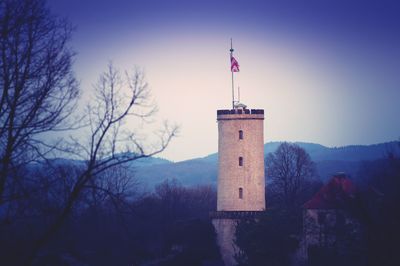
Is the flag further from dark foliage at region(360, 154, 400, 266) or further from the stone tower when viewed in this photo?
dark foliage at region(360, 154, 400, 266)

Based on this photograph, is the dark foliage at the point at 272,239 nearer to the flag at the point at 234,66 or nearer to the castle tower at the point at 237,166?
the castle tower at the point at 237,166

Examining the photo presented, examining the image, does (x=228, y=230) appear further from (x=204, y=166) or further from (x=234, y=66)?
(x=204, y=166)

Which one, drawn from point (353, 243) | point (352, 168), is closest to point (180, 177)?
point (352, 168)

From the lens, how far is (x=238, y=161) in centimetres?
4497

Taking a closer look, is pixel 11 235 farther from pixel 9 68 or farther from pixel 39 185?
pixel 9 68

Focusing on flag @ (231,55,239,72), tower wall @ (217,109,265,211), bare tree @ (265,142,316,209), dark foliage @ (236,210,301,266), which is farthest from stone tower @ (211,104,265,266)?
bare tree @ (265,142,316,209)

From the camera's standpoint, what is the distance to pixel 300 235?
39188mm

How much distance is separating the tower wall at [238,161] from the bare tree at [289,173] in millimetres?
12765

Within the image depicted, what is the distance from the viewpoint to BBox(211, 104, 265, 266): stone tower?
1752 inches

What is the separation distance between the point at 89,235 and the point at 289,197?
890 inches

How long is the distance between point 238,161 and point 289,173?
1952 centimetres

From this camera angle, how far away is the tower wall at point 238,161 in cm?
4466

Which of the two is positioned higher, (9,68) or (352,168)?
(352,168)

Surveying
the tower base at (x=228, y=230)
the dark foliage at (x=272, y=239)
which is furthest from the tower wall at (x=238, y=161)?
the dark foliage at (x=272, y=239)
